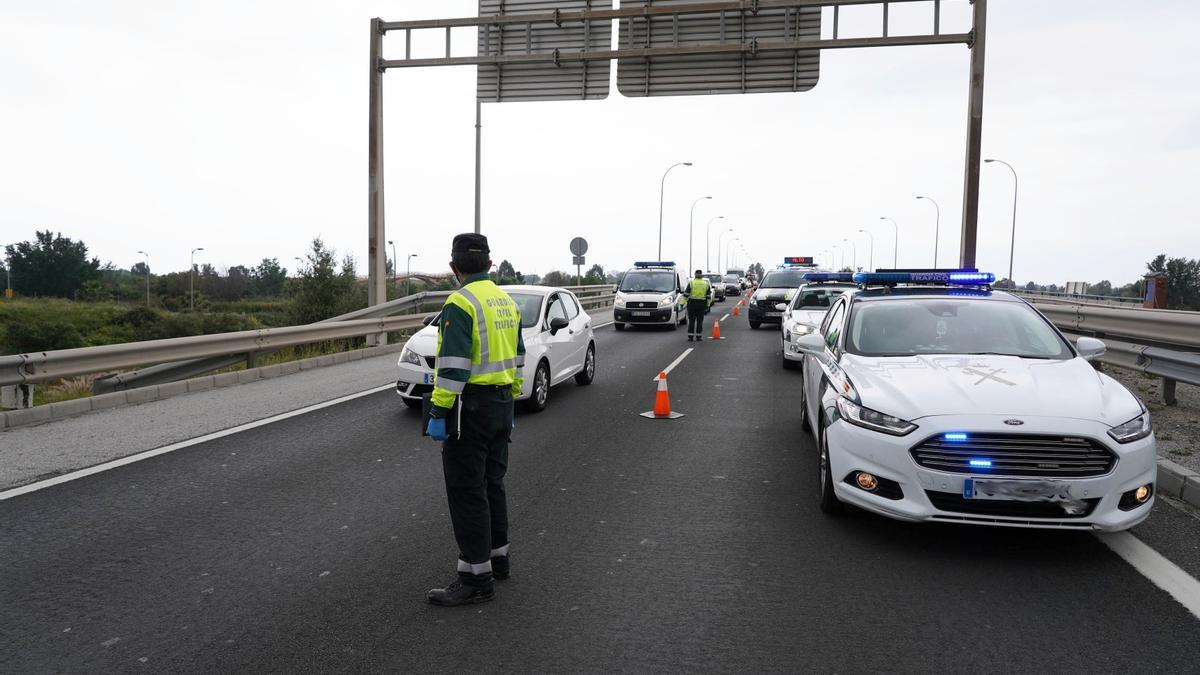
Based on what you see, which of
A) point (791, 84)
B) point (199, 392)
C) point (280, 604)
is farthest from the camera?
point (791, 84)

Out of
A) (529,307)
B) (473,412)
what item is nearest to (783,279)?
(529,307)

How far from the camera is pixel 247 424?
9016 millimetres

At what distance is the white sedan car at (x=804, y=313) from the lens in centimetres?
1436

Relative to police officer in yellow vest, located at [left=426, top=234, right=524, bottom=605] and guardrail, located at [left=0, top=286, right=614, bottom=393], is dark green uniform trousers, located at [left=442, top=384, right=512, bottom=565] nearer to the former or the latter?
police officer in yellow vest, located at [left=426, top=234, right=524, bottom=605]

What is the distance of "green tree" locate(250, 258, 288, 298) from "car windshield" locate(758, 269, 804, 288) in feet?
471

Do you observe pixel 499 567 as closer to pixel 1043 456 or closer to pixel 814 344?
pixel 1043 456

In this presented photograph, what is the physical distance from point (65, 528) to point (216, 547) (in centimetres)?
116

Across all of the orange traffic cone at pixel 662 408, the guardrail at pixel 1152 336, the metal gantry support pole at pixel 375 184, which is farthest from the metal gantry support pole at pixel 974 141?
the metal gantry support pole at pixel 375 184

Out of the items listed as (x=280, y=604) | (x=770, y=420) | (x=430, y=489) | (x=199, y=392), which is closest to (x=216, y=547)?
(x=280, y=604)

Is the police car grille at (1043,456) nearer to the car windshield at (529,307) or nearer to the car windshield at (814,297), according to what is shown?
the car windshield at (529,307)

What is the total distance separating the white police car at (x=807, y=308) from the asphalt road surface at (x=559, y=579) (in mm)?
7171

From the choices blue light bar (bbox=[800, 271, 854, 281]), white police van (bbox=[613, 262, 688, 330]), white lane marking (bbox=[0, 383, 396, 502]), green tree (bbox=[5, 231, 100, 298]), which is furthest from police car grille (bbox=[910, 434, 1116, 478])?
green tree (bbox=[5, 231, 100, 298])

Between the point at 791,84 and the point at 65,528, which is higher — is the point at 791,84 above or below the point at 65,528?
above

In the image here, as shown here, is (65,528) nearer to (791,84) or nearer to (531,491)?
(531,491)
